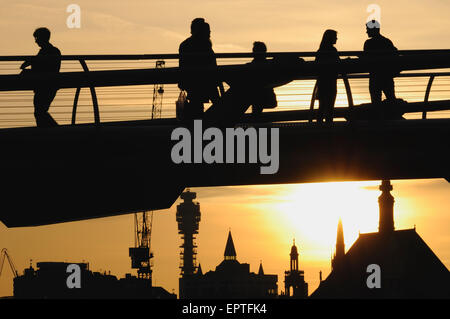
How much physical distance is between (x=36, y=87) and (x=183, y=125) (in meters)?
2.35

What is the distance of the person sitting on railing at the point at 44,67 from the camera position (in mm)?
16016

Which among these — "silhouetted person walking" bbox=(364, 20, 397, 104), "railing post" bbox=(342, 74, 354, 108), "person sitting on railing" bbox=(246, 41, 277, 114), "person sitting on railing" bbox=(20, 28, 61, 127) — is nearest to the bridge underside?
"person sitting on railing" bbox=(20, 28, 61, 127)

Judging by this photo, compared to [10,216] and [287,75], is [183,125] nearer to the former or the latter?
[287,75]

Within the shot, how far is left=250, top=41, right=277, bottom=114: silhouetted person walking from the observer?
650 inches

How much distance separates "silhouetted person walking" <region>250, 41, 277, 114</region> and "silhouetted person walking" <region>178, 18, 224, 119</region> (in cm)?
83

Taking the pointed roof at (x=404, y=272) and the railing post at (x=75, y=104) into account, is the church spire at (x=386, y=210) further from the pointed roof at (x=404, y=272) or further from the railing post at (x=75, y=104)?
the railing post at (x=75, y=104)

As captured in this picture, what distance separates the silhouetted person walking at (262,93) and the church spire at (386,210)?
141 meters

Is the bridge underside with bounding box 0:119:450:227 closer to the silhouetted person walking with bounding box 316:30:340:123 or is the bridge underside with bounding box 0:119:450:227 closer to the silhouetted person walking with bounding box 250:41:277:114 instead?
the silhouetted person walking with bounding box 250:41:277:114

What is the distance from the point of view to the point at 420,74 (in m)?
18.0

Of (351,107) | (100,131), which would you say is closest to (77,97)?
(100,131)
